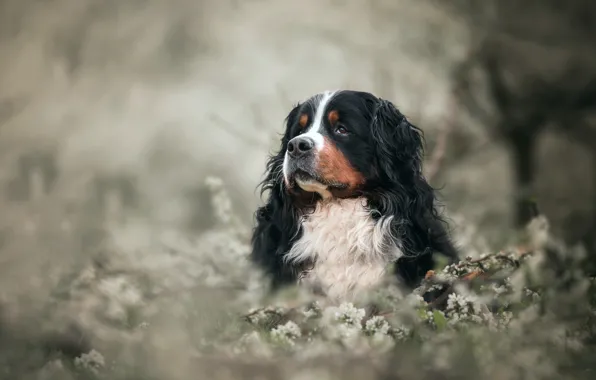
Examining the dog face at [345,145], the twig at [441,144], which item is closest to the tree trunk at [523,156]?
the twig at [441,144]

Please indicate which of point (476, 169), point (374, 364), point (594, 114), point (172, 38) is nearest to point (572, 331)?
point (374, 364)

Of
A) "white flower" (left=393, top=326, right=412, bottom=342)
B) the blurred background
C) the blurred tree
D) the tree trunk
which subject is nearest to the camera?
"white flower" (left=393, top=326, right=412, bottom=342)

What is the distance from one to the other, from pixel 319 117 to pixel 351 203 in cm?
42

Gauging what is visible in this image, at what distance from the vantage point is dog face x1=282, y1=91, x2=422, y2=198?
11.2 ft

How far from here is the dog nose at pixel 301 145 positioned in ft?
11.1

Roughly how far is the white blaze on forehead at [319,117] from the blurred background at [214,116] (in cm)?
77

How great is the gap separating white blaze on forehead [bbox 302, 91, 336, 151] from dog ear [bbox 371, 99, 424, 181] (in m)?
0.24

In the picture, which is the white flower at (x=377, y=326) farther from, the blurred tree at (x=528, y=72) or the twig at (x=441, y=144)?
the blurred tree at (x=528, y=72)

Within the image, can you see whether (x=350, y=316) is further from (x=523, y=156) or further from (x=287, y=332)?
(x=523, y=156)

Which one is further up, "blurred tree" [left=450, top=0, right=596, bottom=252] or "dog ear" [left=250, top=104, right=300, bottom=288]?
"blurred tree" [left=450, top=0, right=596, bottom=252]

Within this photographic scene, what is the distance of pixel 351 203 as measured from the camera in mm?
3564

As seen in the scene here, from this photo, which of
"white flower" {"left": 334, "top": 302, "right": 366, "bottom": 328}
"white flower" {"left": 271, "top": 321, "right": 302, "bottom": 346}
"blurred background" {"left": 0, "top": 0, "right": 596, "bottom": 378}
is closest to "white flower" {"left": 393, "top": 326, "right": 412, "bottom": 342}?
"white flower" {"left": 334, "top": 302, "right": 366, "bottom": 328}

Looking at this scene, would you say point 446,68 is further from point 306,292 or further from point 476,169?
point 306,292

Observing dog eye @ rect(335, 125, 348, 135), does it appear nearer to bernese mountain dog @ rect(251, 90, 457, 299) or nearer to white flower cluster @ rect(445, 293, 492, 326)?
bernese mountain dog @ rect(251, 90, 457, 299)
